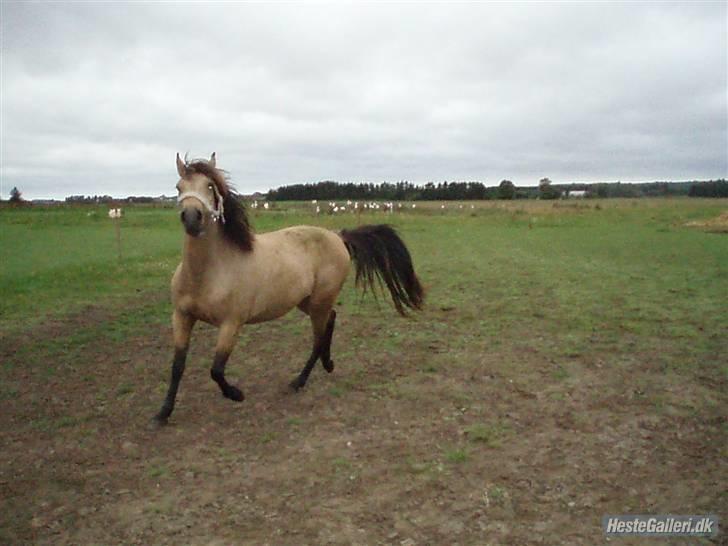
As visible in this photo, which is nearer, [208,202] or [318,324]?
[208,202]

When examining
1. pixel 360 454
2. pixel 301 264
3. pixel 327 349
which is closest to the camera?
pixel 360 454

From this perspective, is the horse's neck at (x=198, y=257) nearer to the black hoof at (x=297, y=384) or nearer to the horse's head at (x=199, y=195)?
the horse's head at (x=199, y=195)

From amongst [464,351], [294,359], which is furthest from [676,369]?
[294,359]

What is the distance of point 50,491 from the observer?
154 inches

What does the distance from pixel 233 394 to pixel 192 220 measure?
61.7 inches

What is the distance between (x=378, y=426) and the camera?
16.0ft

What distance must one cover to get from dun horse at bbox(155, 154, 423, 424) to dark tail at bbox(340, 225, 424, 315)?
0.25 meters

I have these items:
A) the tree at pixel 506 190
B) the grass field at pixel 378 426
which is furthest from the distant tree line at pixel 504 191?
the grass field at pixel 378 426

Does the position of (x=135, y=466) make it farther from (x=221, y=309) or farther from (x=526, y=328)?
(x=526, y=328)

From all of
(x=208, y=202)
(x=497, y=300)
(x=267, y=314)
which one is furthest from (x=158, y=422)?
(x=497, y=300)

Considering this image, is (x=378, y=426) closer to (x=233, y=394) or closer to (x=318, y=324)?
(x=233, y=394)

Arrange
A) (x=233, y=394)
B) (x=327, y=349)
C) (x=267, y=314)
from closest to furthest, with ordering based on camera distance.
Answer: (x=233, y=394), (x=267, y=314), (x=327, y=349)

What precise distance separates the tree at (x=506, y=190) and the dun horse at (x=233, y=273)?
79.7 meters

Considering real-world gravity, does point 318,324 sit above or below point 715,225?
below
